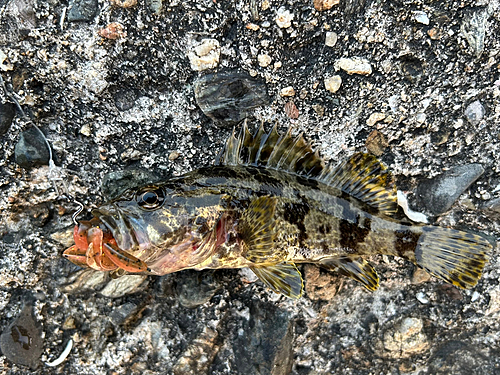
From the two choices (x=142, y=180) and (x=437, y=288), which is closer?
(x=142, y=180)

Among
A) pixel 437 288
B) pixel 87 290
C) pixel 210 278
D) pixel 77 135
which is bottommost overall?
pixel 87 290

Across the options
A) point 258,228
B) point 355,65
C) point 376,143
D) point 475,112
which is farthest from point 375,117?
point 258,228

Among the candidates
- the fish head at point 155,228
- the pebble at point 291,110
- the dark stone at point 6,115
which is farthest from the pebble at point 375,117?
the dark stone at point 6,115

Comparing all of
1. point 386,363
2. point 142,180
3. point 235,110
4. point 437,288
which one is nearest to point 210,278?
point 142,180

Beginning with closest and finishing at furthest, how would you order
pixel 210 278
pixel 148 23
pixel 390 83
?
pixel 148 23 → pixel 390 83 → pixel 210 278

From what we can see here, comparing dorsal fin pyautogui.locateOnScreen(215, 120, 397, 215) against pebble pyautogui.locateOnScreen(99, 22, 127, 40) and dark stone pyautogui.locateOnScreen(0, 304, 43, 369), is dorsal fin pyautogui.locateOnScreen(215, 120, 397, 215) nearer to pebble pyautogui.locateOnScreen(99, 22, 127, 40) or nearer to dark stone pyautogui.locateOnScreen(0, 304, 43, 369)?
pebble pyautogui.locateOnScreen(99, 22, 127, 40)

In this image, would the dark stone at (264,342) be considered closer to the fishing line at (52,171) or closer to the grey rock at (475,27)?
the fishing line at (52,171)

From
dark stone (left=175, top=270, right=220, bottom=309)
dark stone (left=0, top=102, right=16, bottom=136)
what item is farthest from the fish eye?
dark stone (left=0, top=102, right=16, bottom=136)

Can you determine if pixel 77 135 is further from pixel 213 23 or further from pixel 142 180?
pixel 213 23
